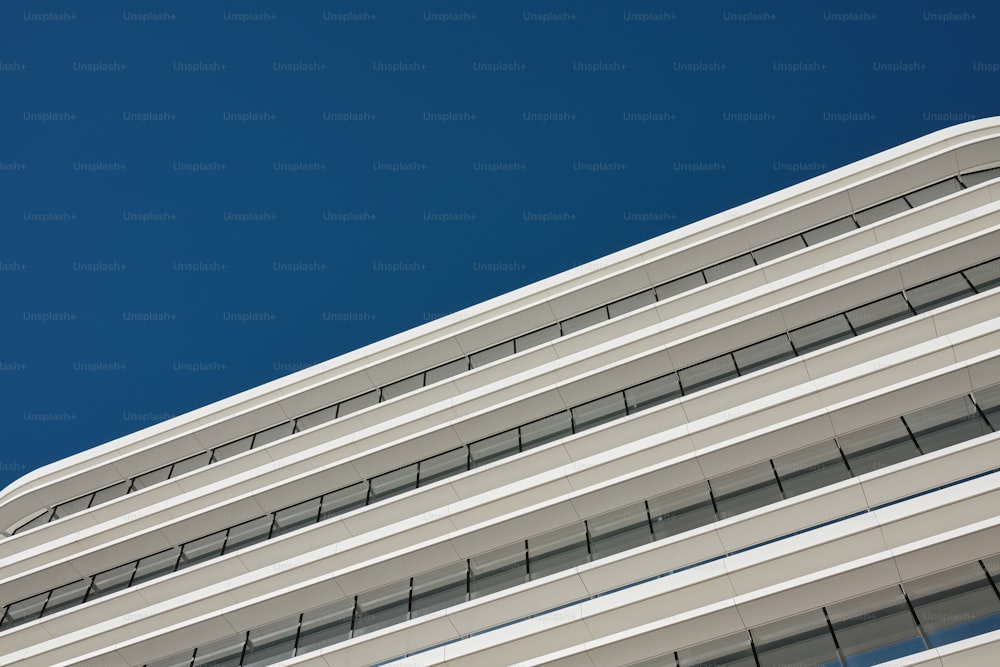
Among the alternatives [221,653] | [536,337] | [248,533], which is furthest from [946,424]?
[248,533]

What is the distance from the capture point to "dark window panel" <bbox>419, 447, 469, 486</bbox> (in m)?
24.0

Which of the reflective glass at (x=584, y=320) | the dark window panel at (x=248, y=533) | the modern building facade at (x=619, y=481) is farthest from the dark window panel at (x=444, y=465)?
Result: the reflective glass at (x=584, y=320)

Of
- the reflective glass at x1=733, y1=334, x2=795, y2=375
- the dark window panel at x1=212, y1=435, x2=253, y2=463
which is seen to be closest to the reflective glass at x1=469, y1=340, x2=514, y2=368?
the reflective glass at x1=733, y1=334, x2=795, y2=375

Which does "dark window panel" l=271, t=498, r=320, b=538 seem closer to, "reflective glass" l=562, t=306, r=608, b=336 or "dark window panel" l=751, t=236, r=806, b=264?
"reflective glass" l=562, t=306, r=608, b=336

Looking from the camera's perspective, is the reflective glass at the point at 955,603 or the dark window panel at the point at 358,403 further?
the dark window panel at the point at 358,403

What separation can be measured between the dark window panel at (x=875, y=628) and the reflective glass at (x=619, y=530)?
14.4ft

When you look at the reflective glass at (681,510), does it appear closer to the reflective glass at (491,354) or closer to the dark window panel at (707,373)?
the dark window panel at (707,373)

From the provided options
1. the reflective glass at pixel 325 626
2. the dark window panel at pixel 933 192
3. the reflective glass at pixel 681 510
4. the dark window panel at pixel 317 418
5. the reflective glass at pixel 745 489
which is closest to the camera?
the reflective glass at pixel 745 489

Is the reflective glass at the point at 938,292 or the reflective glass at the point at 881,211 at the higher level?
the reflective glass at the point at 881,211

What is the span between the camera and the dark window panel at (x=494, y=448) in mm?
23672

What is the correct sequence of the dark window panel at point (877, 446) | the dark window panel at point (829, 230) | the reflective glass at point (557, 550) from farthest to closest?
the dark window panel at point (829, 230) < the reflective glass at point (557, 550) < the dark window panel at point (877, 446)

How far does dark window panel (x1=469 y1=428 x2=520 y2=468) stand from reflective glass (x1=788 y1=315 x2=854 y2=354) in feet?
23.5

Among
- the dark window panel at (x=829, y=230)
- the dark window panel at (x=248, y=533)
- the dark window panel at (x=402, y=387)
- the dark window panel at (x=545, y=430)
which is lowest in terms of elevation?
the dark window panel at (x=248, y=533)

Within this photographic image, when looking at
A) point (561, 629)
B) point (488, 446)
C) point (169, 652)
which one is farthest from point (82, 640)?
point (561, 629)
